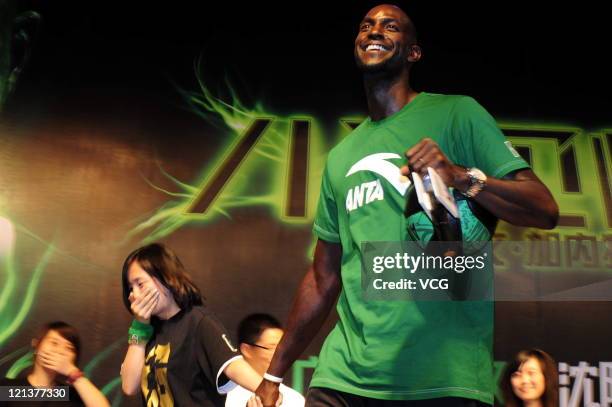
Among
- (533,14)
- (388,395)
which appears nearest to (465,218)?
(388,395)

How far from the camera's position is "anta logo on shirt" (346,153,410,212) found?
1.84m

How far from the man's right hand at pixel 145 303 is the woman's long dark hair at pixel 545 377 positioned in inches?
76.3

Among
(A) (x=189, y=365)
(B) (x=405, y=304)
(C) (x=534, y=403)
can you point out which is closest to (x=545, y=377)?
(C) (x=534, y=403)

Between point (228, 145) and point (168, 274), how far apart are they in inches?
63.7

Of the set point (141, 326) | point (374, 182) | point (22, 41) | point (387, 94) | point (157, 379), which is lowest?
point (157, 379)

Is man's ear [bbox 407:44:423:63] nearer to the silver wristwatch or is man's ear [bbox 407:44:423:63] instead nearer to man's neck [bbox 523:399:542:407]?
the silver wristwatch

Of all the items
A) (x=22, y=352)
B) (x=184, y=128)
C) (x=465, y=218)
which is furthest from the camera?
(x=184, y=128)

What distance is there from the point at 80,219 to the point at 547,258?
260 cm

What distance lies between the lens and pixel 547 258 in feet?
14.0

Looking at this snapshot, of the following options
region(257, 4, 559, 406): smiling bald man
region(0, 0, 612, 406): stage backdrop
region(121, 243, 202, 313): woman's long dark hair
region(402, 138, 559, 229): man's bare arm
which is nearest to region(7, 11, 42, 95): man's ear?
region(0, 0, 612, 406): stage backdrop

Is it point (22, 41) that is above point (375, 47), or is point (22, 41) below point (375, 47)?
above

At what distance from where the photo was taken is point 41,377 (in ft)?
12.6

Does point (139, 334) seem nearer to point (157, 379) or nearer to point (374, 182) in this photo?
point (157, 379)

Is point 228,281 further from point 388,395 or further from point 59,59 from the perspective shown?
point 388,395
